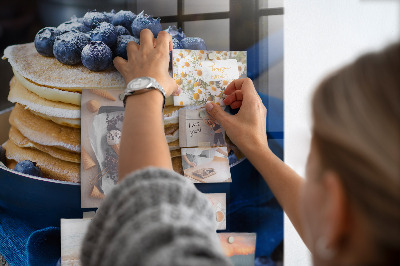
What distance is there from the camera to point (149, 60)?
932 millimetres

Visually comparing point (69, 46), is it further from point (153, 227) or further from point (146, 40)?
point (153, 227)

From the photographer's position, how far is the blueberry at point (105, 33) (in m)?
0.97

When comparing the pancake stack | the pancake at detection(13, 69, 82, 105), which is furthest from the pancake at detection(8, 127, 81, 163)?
the pancake at detection(13, 69, 82, 105)

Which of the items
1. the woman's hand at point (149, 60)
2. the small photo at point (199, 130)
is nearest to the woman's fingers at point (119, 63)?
the woman's hand at point (149, 60)

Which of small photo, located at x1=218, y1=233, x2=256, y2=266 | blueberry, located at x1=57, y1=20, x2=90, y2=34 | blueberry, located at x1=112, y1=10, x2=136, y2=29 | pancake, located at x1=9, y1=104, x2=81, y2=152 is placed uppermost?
blueberry, located at x1=112, y1=10, x2=136, y2=29

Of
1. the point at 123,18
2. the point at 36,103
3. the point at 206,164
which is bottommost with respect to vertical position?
the point at 206,164

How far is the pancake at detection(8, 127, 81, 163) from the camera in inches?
37.7

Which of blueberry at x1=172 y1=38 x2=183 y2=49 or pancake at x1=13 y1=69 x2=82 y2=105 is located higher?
blueberry at x1=172 y1=38 x2=183 y2=49

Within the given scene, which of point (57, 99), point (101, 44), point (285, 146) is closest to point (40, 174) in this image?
point (57, 99)

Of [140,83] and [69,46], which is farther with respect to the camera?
[69,46]

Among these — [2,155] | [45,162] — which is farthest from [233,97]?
[2,155]

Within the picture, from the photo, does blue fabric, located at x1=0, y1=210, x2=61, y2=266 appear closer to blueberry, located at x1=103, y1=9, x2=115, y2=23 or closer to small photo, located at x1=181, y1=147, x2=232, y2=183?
small photo, located at x1=181, y1=147, x2=232, y2=183

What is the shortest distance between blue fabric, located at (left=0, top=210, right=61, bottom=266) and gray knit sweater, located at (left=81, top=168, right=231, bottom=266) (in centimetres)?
40

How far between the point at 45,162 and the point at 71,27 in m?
0.37
